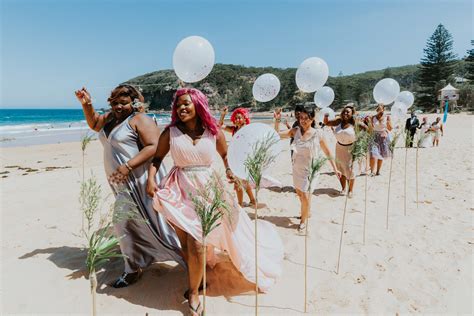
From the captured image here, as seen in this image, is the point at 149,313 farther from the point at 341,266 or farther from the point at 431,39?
the point at 431,39

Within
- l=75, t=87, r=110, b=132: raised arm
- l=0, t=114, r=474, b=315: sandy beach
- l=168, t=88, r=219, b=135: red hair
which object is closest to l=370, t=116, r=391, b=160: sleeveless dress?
l=0, t=114, r=474, b=315: sandy beach

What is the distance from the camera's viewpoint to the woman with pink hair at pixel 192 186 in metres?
2.91

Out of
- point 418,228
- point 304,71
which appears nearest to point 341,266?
point 418,228

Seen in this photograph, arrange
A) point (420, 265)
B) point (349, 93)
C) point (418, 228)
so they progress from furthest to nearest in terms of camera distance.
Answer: point (349, 93) → point (418, 228) → point (420, 265)

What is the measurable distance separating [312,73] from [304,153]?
2.85 metres

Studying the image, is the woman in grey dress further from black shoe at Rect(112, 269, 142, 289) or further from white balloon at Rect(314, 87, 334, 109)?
white balloon at Rect(314, 87, 334, 109)

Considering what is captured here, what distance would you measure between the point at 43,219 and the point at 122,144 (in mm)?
3659

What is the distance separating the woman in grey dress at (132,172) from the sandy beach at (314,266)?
13.9 inches

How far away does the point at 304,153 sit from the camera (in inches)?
207

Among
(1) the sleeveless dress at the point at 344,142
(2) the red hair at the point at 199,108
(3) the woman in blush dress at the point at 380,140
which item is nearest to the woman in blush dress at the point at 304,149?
(1) the sleeveless dress at the point at 344,142

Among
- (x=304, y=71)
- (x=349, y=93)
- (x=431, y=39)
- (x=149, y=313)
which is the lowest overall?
(x=149, y=313)

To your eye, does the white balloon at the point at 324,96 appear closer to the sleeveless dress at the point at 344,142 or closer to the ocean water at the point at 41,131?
the sleeveless dress at the point at 344,142

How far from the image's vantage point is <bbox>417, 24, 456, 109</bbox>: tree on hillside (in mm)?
49906

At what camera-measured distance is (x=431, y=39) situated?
5088cm
